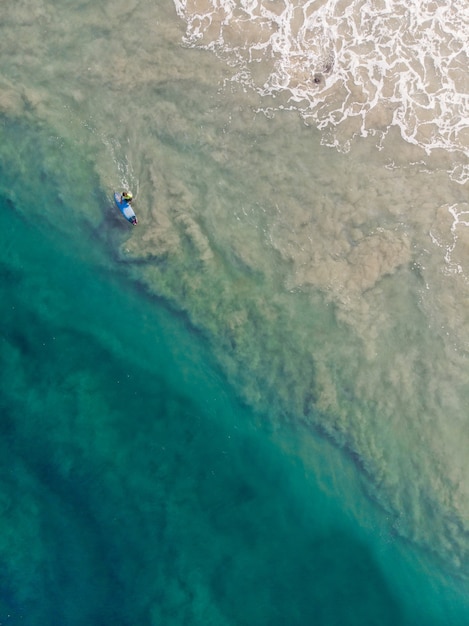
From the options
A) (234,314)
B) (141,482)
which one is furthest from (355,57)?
(141,482)

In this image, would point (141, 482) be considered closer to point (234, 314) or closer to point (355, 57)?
point (234, 314)

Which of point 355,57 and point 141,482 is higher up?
point 355,57

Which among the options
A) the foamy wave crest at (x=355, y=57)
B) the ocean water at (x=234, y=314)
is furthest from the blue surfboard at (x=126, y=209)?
the foamy wave crest at (x=355, y=57)

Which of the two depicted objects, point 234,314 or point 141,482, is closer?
point 234,314

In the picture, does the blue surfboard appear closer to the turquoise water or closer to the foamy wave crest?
the turquoise water

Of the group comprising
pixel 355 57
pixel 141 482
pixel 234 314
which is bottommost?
pixel 141 482

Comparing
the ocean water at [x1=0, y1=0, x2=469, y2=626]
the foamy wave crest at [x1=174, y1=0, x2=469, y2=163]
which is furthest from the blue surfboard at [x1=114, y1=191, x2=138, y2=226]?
the foamy wave crest at [x1=174, y1=0, x2=469, y2=163]
